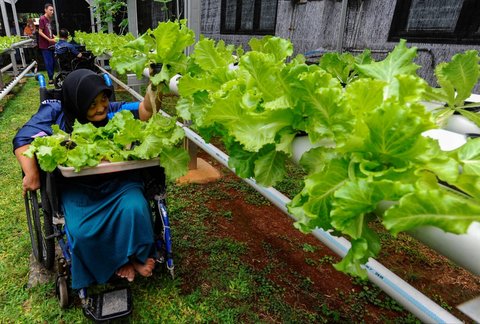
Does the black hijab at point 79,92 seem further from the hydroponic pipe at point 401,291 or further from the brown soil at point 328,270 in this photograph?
the hydroponic pipe at point 401,291

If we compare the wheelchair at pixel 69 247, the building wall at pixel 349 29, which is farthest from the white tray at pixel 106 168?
the building wall at pixel 349 29

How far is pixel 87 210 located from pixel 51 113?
0.78 metres

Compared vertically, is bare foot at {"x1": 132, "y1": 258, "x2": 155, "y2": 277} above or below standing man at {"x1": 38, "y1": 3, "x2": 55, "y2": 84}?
below

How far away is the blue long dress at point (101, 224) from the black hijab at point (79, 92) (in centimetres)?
23

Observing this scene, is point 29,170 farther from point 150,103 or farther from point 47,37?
point 47,37

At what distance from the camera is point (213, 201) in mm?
3678

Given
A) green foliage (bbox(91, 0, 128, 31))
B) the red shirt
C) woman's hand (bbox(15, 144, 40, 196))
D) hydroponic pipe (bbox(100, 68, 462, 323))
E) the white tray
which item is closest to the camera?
hydroponic pipe (bbox(100, 68, 462, 323))

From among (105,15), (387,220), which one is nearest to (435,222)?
(387,220)

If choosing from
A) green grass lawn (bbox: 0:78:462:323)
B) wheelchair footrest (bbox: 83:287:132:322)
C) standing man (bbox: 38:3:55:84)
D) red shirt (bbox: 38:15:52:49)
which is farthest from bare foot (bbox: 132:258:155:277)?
red shirt (bbox: 38:15:52:49)

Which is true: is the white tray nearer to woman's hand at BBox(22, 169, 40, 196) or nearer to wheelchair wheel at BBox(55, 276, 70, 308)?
woman's hand at BBox(22, 169, 40, 196)

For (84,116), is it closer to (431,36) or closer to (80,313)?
(80,313)

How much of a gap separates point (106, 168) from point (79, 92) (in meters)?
0.70

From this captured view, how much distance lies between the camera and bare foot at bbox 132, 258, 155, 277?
223 cm

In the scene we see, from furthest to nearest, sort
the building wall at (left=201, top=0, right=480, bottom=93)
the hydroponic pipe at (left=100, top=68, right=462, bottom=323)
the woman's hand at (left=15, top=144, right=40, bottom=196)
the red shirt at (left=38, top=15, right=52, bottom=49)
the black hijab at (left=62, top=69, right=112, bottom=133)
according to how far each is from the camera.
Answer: the red shirt at (left=38, top=15, right=52, bottom=49) → the building wall at (left=201, top=0, right=480, bottom=93) → the black hijab at (left=62, top=69, right=112, bottom=133) → the woman's hand at (left=15, top=144, right=40, bottom=196) → the hydroponic pipe at (left=100, top=68, right=462, bottom=323)
